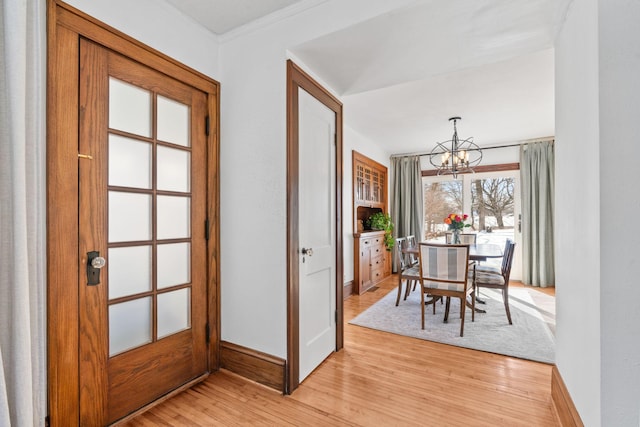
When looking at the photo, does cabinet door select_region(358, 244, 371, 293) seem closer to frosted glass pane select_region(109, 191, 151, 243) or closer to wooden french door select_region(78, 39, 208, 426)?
wooden french door select_region(78, 39, 208, 426)

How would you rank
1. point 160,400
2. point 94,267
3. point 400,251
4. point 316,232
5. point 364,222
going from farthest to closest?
point 364,222, point 400,251, point 316,232, point 160,400, point 94,267

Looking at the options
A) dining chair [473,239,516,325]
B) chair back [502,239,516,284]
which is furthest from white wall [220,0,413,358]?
chair back [502,239,516,284]

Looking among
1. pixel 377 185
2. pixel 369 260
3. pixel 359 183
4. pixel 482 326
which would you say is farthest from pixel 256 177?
pixel 377 185

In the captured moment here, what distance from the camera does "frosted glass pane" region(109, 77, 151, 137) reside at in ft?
5.45

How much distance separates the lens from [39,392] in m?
1.31

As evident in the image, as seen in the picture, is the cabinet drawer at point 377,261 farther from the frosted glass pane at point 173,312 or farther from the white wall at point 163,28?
the white wall at point 163,28

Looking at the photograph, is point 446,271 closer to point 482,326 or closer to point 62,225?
point 482,326

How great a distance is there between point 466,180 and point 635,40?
196 inches

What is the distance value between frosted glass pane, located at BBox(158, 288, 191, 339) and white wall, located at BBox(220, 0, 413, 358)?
271mm

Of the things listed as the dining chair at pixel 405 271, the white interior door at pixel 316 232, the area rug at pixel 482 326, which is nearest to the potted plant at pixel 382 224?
the dining chair at pixel 405 271

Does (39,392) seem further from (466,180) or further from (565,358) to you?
(466,180)

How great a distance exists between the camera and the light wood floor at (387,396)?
1.67 meters

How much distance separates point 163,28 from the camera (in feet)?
6.15

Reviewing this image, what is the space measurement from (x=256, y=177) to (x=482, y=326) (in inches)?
110
